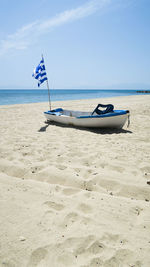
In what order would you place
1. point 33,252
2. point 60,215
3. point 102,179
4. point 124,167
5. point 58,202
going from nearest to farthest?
1. point 33,252
2. point 60,215
3. point 58,202
4. point 102,179
5. point 124,167

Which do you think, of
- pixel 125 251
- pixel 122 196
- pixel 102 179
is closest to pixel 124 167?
pixel 102 179

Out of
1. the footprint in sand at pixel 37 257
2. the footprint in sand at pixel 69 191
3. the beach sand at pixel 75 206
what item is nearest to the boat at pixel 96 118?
the beach sand at pixel 75 206

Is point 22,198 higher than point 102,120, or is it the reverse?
point 102,120

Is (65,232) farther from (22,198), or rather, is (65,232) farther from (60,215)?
(22,198)

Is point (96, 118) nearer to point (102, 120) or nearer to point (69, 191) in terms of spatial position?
point (102, 120)

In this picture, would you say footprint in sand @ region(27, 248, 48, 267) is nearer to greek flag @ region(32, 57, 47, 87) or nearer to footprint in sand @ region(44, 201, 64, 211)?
footprint in sand @ region(44, 201, 64, 211)

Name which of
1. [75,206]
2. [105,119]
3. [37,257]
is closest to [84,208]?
[75,206]

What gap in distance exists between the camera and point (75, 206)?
120 inches

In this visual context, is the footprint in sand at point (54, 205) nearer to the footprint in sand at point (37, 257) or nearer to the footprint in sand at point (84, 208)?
the footprint in sand at point (84, 208)

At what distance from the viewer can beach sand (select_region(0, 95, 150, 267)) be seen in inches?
85.4

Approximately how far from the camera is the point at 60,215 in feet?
9.30

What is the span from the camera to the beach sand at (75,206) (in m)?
2.17

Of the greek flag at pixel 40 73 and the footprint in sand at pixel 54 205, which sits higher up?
the greek flag at pixel 40 73

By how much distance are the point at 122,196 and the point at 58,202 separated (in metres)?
1.31
